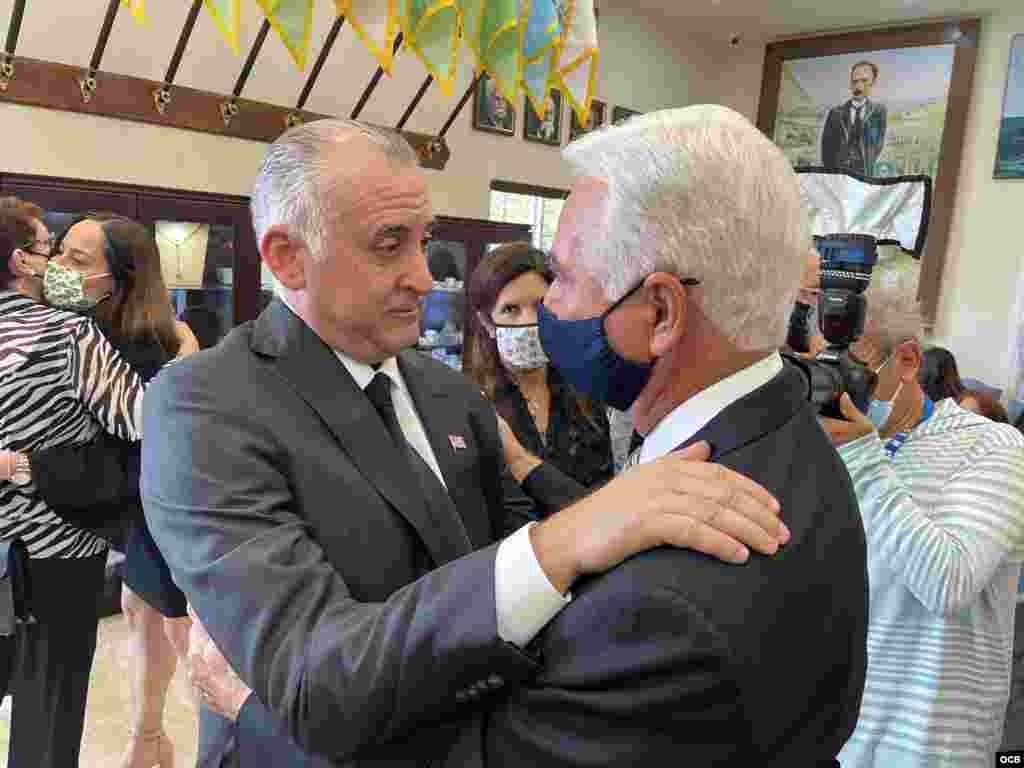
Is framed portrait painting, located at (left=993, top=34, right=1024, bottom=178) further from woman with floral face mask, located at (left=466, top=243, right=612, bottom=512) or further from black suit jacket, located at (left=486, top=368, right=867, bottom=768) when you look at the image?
black suit jacket, located at (left=486, top=368, right=867, bottom=768)

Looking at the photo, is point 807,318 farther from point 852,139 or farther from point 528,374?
point 852,139

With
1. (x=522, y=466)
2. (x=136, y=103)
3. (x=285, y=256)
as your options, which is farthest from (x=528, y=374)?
(x=136, y=103)

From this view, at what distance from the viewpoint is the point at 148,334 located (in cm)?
265

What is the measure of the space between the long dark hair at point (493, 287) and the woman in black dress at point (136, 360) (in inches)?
41.3

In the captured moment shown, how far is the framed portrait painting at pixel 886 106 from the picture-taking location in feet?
22.1

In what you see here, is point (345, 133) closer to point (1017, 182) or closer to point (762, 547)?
point (762, 547)

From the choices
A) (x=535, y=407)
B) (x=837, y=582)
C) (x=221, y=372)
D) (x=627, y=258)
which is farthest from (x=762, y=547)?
(x=535, y=407)

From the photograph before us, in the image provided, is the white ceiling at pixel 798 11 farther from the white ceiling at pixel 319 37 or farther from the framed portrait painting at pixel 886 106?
the framed portrait painting at pixel 886 106

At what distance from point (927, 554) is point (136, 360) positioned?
91.2 inches

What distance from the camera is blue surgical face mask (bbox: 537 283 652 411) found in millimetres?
989

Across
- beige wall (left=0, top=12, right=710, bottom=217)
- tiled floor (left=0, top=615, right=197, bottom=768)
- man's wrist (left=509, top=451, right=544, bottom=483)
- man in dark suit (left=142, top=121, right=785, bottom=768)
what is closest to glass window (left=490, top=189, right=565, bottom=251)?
beige wall (left=0, top=12, right=710, bottom=217)

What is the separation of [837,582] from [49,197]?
3.43 metres

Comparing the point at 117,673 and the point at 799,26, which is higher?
the point at 799,26

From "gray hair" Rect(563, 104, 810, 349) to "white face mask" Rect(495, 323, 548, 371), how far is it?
5.20ft
